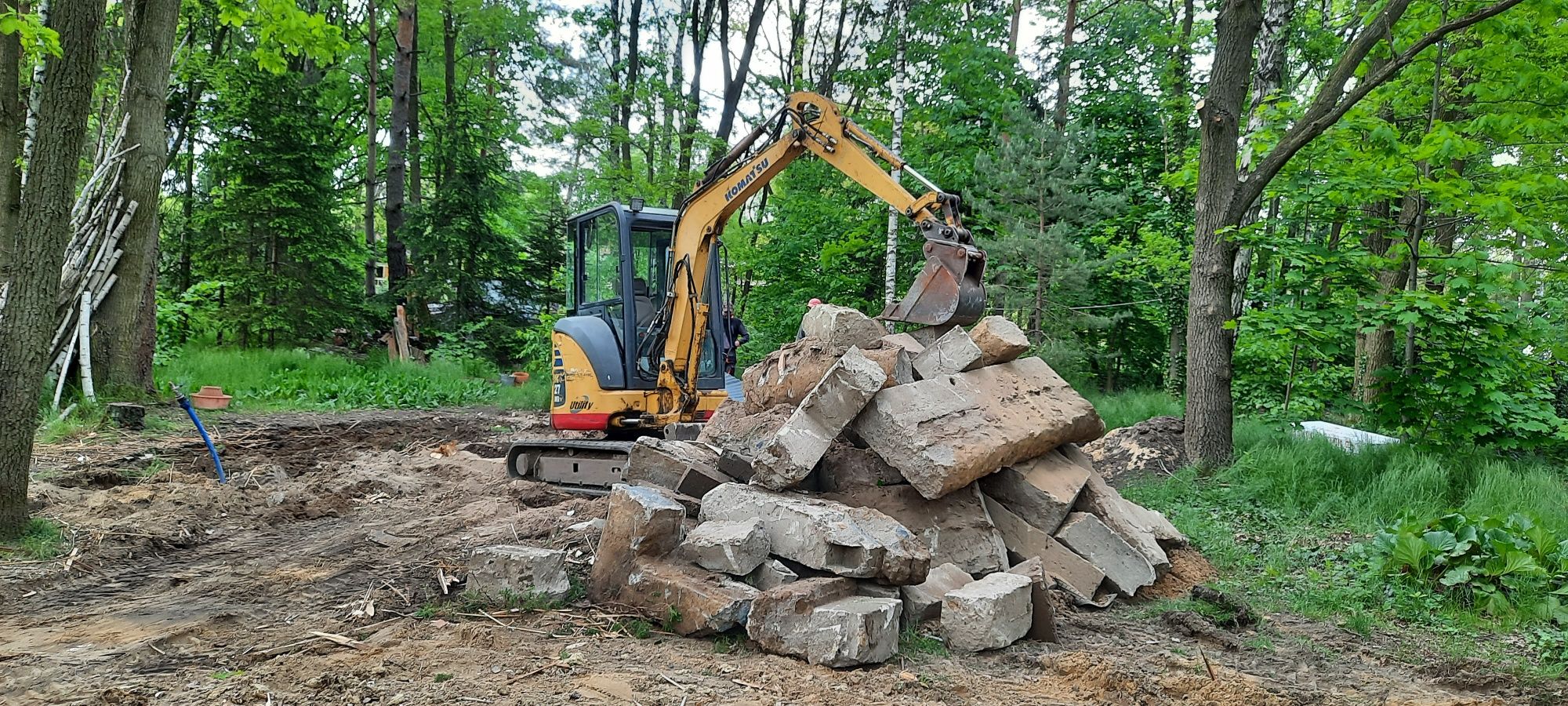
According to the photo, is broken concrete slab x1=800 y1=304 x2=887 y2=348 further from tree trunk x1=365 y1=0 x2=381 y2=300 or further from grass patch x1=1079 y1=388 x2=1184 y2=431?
tree trunk x1=365 y1=0 x2=381 y2=300

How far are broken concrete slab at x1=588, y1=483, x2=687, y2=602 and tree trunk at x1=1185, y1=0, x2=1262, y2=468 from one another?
17.8ft

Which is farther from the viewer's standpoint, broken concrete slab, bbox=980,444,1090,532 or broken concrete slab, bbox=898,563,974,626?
broken concrete slab, bbox=980,444,1090,532

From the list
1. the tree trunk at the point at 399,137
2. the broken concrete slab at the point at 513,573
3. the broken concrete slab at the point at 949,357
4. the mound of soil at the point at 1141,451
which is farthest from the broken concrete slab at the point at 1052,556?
the tree trunk at the point at 399,137

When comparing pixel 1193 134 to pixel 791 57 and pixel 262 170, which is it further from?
pixel 262 170

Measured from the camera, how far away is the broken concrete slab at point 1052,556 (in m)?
4.98

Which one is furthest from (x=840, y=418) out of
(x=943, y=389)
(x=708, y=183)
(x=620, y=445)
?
(x=708, y=183)

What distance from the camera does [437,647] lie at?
11.9 feet

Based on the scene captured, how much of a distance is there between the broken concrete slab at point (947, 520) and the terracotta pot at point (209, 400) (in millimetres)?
9624

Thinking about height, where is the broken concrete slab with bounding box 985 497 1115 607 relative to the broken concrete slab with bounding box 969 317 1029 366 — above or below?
below

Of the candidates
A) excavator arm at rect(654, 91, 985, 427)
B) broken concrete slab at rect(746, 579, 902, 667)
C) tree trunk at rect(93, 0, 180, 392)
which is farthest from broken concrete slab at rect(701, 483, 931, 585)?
tree trunk at rect(93, 0, 180, 392)

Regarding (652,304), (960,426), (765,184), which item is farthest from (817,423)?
(652,304)

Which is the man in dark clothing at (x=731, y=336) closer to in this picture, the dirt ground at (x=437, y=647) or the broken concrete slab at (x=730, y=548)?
the dirt ground at (x=437, y=647)

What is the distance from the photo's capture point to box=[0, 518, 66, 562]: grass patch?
4.82m

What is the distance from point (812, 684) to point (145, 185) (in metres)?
9.81
